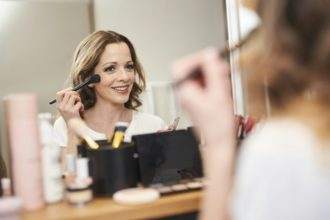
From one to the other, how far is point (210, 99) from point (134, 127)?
419 millimetres

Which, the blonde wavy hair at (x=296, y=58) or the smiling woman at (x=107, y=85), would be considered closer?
the blonde wavy hair at (x=296, y=58)

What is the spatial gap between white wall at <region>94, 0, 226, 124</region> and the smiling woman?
1.0 inches

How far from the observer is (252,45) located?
1.49 feet

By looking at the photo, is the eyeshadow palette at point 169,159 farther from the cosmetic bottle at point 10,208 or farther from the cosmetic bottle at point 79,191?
the cosmetic bottle at point 10,208

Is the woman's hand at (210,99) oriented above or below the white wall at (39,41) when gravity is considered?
below

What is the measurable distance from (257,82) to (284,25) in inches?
2.9

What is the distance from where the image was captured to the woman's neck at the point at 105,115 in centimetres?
85

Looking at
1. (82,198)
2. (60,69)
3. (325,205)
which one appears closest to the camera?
(325,205)

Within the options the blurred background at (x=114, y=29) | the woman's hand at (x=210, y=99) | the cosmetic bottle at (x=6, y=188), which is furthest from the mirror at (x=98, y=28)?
the woman's hand at (x=210, y=99)

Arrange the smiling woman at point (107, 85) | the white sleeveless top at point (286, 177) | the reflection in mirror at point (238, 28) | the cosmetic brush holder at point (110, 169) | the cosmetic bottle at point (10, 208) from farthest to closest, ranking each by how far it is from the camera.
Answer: the smiling woman at point (107, 85) → the reflection in mirror at point (238, 28) → the cosmetic brush holder at point (110, 169) → the cosmetic bottle at point (10, 208) → the white sleeveless top at point (286, 177)

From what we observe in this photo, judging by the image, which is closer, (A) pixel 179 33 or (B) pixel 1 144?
(B) pixel 1 144

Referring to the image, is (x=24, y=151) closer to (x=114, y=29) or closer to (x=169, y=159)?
(x=169, y=159)

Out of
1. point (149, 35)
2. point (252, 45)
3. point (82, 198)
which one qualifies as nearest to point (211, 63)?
point (252, 45)

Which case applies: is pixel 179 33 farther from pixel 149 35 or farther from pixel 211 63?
pixel 211 63
